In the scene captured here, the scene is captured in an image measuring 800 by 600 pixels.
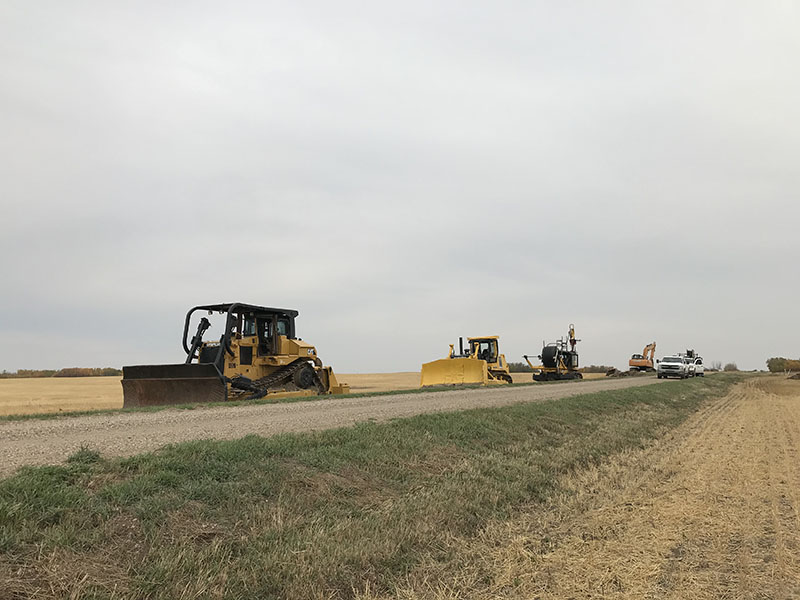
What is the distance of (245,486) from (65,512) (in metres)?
1.93

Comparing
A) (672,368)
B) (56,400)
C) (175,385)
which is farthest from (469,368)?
(672,368)

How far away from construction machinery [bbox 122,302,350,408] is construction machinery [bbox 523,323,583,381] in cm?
2462

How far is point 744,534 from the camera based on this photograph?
22.2 feet

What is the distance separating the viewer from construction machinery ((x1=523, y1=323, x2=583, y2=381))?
4466 centimetres

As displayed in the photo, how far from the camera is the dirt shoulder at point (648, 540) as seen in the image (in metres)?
5.36

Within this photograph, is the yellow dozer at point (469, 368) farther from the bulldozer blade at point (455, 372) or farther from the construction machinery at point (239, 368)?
the construction machinery at point (239, 368)

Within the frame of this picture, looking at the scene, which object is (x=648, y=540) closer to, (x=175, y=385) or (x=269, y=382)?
(x=175, y=385)

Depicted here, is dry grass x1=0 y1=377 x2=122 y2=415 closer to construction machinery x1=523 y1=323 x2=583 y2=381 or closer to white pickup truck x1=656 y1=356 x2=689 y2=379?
construction machinery x1=523 y1=323 x2=583 y2=381

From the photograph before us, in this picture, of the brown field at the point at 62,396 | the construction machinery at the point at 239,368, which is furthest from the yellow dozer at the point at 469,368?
the construction machinery at the point at 239,368

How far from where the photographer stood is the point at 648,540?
661 cm

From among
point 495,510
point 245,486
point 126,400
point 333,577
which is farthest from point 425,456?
point 126,400

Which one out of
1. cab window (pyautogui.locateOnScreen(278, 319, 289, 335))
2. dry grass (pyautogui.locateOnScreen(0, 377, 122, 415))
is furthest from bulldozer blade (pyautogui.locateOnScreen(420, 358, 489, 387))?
dry grass (pyautogui.locateOnScreen(0, 377, 122, 415))

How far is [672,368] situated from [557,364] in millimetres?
13491

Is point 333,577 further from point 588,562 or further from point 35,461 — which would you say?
point 35,461
